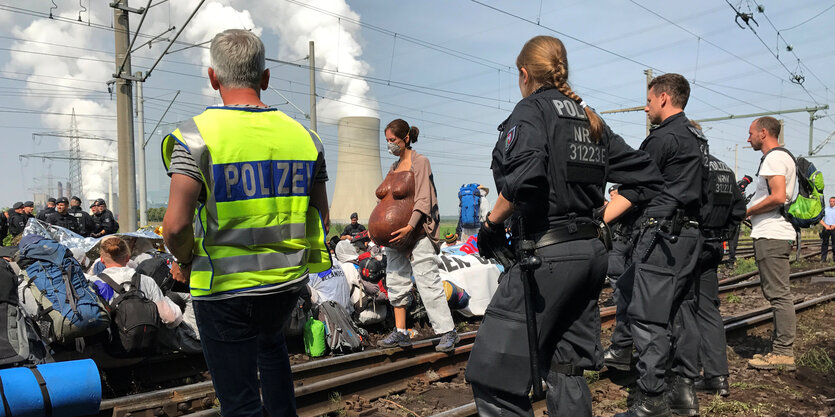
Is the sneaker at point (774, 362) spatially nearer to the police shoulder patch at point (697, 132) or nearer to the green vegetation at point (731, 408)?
the green vegetation at point (731, 408)

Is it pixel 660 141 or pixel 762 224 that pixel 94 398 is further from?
pixel 762 224

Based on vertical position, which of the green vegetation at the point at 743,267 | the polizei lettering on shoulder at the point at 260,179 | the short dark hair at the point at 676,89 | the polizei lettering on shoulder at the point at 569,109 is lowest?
the green vegetation at the point at 743,267

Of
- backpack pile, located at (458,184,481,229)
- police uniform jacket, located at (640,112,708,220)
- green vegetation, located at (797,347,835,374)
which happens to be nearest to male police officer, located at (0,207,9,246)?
backpack pile, located at (458,184,481,229)

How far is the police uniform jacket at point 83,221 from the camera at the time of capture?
1405 cm

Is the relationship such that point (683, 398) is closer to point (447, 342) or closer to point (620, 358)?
point (620, 358)

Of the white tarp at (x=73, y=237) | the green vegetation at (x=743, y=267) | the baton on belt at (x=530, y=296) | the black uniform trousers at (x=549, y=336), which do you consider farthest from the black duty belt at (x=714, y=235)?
the green vegetation at (x=743, y=267)

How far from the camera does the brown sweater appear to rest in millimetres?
5504

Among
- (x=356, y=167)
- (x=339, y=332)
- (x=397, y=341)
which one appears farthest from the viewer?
(x=356, y=167)

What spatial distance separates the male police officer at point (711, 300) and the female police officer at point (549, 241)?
2080mm

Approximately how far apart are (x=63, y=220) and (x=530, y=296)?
13.9 m

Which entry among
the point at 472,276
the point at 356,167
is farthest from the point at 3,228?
the point at 356,167

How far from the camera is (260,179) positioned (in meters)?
2.46

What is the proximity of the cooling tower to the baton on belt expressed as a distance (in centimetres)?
4736

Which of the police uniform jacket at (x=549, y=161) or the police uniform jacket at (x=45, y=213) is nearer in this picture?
the police uniform jacket at (x=549, y=161)
